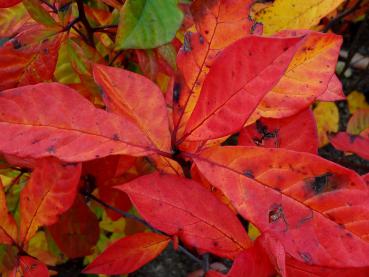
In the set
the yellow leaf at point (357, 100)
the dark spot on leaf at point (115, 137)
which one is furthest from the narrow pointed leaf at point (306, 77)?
the yellow leaf at point (357, 100)

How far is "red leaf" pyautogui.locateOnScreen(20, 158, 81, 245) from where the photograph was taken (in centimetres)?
65

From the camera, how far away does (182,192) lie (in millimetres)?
640

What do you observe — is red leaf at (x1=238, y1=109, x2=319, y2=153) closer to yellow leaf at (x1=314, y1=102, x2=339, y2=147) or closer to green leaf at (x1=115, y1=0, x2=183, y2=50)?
green leaf at (x1=115, y1=0, x2=183, y2=50)

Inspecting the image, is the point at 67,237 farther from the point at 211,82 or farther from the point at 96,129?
the point at 211,82

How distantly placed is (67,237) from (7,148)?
47 cm

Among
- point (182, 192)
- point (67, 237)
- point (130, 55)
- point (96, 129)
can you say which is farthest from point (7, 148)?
point (130, 55)

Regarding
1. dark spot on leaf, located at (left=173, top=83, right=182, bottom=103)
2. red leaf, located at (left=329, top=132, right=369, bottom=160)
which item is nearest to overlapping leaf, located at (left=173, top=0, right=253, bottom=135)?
dark spot on leaf, located at (left=173, top=83, right=182, bottom=103)

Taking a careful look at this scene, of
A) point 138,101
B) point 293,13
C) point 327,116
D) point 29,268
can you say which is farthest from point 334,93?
point 327,116

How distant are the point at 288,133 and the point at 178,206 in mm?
224

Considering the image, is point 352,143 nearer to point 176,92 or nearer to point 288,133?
point 288,133

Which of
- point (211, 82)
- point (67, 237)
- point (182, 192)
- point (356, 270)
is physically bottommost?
point (67, 237)

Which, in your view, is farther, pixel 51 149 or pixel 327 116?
pixel 327 116

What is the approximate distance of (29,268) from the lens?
2.35 ft

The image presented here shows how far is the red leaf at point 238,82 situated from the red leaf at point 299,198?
0.04 meters
